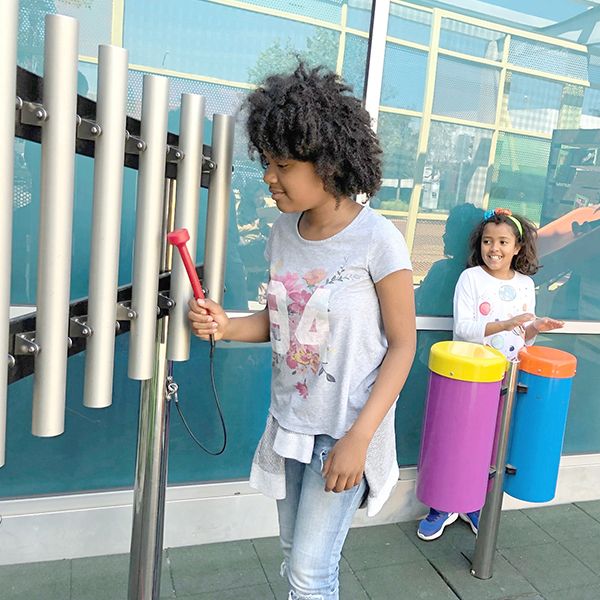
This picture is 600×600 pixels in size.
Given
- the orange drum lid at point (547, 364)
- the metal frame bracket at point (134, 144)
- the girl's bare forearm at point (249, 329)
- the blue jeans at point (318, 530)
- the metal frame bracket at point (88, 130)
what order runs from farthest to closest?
the orange drum lid at point (547, 364) → the girl's bare forearm at point (249, 329) → the blue jeans at point (318, 530) → the metal frame bracket at point (134, 144) → the metal frame bracket at point (88, 130)

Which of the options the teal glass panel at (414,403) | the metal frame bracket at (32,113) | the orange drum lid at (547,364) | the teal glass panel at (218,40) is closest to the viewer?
the metal frame bracket at (32,113)

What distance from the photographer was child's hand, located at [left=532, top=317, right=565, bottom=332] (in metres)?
2.60

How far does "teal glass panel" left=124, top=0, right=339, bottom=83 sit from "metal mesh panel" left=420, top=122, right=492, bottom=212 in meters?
0.59

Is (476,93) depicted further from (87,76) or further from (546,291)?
(87,76)

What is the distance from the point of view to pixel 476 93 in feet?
9.29

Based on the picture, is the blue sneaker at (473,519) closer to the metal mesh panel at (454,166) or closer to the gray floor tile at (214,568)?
the gray floor tile at (214,568)

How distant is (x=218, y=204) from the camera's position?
1.70m

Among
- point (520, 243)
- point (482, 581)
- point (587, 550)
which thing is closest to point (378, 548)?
point (482, 581)

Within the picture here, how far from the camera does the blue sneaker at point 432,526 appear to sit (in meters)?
2.86

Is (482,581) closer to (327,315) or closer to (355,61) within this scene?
(327,315)

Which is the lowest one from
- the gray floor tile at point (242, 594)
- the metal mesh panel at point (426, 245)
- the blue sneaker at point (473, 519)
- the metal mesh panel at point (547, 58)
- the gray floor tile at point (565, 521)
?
the gray floor tile at point (242, 594)

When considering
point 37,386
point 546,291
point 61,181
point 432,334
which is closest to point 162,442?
point 37,386

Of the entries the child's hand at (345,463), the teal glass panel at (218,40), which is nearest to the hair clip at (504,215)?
the teal glass panel at (218,40)

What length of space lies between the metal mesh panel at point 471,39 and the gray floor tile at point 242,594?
2213 mm
